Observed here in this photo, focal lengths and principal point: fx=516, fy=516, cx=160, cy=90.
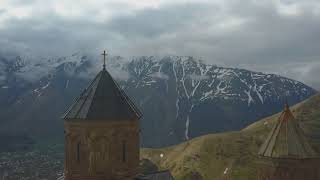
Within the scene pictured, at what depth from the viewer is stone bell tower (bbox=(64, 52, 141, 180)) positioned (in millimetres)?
34906

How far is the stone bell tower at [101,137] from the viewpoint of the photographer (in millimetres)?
34906

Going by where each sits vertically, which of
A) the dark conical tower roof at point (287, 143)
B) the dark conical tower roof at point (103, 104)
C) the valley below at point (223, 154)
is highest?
the dark conical tower roof at point (103, 104)

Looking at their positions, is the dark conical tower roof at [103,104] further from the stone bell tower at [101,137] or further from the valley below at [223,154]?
the valley below at [223,154]

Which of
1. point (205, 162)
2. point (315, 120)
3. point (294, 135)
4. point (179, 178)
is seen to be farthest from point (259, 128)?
point (294, 135)

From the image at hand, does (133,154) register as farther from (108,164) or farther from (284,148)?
(284,148)

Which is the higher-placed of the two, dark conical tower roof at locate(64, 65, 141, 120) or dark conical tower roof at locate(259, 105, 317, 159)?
dark conical tower roof at locate(64, 65, 141, 120)

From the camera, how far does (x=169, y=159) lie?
13788 centimetres

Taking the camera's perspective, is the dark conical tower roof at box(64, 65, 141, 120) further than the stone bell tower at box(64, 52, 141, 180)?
Yes

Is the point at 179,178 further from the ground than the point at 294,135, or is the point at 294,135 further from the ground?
the point at 294,135

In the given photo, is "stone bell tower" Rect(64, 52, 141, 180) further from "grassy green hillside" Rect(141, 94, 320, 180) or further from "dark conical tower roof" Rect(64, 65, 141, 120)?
"grassy green hillside" Rect(141, 94, 320, 180)

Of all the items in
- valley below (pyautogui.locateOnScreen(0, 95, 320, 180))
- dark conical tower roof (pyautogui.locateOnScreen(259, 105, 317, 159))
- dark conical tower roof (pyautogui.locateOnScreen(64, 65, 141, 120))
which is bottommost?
valley below (pyautogui.locateOnScreen(0, 95, 320, 180))

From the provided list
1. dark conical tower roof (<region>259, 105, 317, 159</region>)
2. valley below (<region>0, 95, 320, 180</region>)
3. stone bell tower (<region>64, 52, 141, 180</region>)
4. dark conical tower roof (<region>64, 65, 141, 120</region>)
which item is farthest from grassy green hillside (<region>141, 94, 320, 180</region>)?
dark conical tower roof (<region>64, 65, 141, 120</region>)

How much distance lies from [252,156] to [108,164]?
305 ft

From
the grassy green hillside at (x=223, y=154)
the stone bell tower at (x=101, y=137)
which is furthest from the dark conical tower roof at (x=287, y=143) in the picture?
the grassy green hillside at (x=223, y=154)
